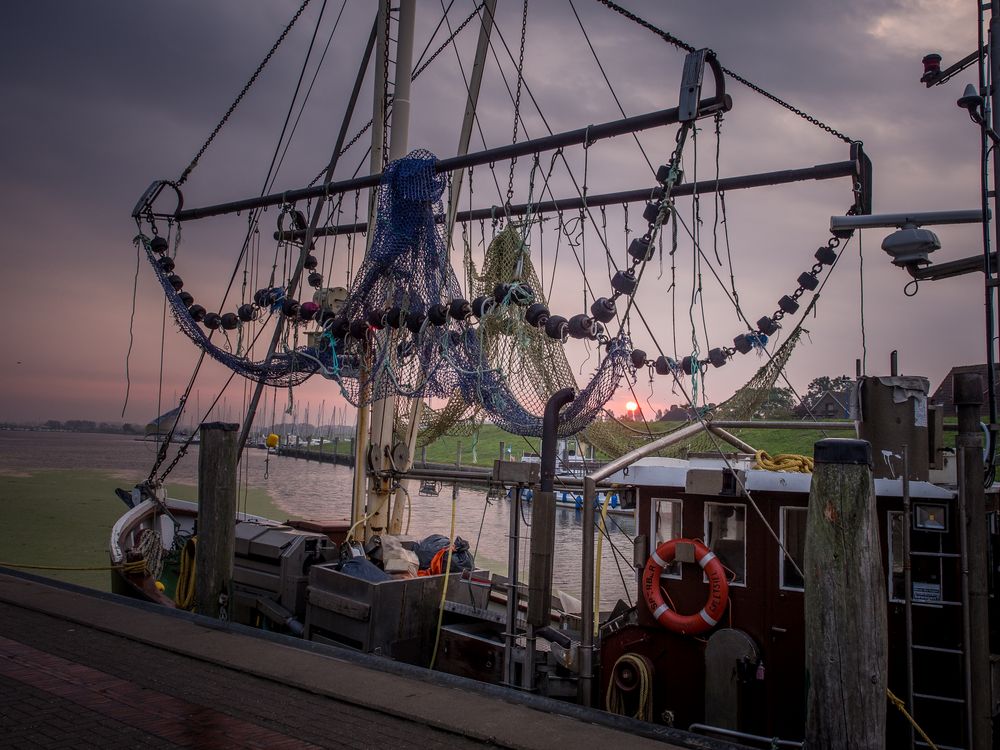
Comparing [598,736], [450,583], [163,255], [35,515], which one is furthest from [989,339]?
[35,515]

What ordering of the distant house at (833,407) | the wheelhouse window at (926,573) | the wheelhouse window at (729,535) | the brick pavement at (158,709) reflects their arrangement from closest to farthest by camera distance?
the brick pavement at (158,709) < the wheelhouse window at (926,573) < the wheelhouse window at (729,535) < the distant house at (833,407)

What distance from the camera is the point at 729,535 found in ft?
26.7

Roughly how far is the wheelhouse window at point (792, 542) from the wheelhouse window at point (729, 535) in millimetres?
393

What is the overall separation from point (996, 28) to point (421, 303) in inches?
301

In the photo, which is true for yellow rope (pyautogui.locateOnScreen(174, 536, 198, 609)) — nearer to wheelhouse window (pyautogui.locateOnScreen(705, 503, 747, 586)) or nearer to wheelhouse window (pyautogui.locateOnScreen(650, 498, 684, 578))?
wheelhouse window (pyautogui.locateOnScreen(650, 498, 684, 578))

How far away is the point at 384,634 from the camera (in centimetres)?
909

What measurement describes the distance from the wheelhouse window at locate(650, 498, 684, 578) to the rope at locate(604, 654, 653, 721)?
4.15 ft

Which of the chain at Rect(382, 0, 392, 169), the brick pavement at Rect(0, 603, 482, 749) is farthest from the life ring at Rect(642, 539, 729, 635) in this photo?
the chain at Rect(382, 0, 392, 169)

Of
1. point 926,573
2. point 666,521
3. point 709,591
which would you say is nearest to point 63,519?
point 666,521

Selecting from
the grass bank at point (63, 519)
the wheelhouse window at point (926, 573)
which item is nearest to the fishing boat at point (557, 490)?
the wheelhouse window at point (926, 573)

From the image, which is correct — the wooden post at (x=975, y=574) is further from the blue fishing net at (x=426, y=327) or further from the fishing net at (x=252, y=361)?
the fishing net at (x=252, y=361)

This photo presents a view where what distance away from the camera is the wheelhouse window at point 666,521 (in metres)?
8.33

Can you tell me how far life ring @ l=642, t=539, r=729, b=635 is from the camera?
7605 mm

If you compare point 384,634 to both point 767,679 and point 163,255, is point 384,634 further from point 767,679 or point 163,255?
point 163,255
